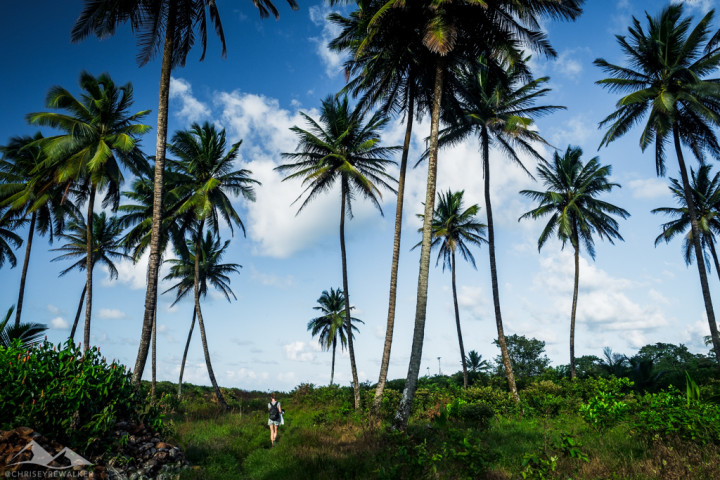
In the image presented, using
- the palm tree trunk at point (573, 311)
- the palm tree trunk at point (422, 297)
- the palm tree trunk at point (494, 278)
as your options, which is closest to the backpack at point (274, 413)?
the palm tree trunk at point (422, 297)

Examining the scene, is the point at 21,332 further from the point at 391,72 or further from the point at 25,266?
the point at 25,266

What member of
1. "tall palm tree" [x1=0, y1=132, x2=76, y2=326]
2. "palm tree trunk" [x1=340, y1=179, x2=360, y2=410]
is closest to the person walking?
"palm tree trunk" [x1=340, y1=179, x2=360, y2=410]

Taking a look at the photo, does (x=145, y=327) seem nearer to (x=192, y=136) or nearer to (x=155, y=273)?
(x=155, y=273)

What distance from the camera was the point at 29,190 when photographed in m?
20.4

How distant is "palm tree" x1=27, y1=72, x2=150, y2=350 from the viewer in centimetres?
1741

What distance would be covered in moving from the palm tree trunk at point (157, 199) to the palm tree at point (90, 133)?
6119mm

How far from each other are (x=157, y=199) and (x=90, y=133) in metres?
9.66

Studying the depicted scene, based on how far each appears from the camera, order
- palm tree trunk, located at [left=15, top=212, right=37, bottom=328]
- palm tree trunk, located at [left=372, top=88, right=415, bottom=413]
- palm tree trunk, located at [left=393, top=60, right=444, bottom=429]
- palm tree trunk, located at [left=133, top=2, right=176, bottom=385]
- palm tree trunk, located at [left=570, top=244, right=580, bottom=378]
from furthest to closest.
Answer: palm tree trunk, located at [left=570, top=244, right=580, bottom=378] → palm tree trunk, located at [left=15, top=212, right=37, bottom=328] → palm tree trunk, located at [left=372, top=88, right=415, bottom=413] → palm tree trunk, located at [left=393, top=60, right=444, bottom=429] → palm tree trunk, located at [left=133, top=2, right=176, bottom=385]

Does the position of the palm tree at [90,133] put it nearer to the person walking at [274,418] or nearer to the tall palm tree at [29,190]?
the tall palm tree at [29,190]

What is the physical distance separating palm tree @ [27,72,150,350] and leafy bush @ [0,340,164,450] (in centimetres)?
1137

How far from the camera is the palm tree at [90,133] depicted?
17406 millimetres

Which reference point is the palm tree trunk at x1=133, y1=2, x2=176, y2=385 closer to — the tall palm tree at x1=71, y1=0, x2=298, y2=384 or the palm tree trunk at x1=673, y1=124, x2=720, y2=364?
the tall palm tree at x1=71, y1=0, x2=298, y2=384

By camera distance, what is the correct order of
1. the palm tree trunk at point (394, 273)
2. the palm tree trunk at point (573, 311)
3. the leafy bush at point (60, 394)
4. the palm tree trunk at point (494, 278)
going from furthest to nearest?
the palm tree trunk at point (573, 311) < the palm tree trunk at point (494, 278) < the palm tree trunk at point (394, 273) < the leafy bush at point (60, 394)

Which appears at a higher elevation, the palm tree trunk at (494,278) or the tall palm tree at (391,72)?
the tall palm tree at (391,72)
